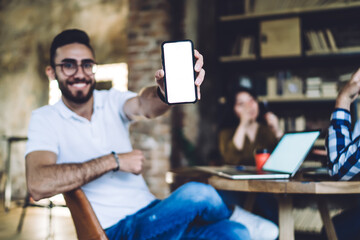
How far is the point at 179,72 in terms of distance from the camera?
0.94 meters

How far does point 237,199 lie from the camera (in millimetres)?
1994

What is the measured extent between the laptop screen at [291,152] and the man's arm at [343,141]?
71 mm

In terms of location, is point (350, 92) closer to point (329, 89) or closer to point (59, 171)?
point (59, 171)

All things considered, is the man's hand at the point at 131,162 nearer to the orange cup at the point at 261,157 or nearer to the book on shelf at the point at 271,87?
the orange cup at the point at 261,157

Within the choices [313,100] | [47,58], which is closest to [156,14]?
[313,100]

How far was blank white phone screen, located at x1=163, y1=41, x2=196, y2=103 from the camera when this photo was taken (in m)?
0.93

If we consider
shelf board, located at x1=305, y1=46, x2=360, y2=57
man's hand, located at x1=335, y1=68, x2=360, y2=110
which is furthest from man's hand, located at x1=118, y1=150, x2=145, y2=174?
shelf board, located at x1=305, y1=46, x2=360, y2=57

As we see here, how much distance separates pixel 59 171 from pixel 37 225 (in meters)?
2.44

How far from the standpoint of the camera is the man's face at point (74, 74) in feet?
Answer: 4.74

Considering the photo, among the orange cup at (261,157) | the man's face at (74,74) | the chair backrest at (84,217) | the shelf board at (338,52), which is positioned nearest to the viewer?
the chair backrest at (84,217)

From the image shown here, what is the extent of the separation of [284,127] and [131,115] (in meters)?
2.24

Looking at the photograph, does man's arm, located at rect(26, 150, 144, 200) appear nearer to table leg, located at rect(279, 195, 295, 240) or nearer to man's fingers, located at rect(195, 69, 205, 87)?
man's fingers, located at rect(195, 69, 205, 87)

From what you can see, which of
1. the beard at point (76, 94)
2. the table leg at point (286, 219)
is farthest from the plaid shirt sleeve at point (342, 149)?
the beard at point (76, 94)

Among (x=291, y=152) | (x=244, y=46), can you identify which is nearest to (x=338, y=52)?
(x=244, y=46)
